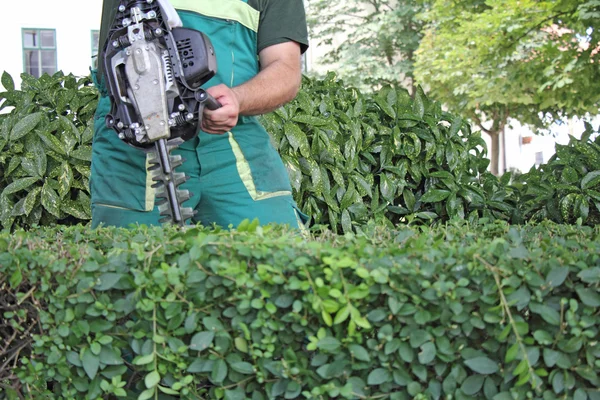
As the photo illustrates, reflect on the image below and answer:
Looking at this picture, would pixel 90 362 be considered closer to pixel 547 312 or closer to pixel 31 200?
pixel 547 312

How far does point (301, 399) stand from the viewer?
5.65ft

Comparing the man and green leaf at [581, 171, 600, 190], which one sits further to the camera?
green leaf at [581, 171, 600, 190]

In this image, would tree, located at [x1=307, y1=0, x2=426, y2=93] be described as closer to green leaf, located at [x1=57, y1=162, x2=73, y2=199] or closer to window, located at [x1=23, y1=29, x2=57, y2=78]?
window, located at [x1=23, y1=29, x2=57, y2=78]

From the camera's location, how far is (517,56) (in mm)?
15750

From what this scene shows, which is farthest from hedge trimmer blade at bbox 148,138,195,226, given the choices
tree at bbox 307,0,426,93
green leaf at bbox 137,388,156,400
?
tree at bbox 307,0,426,93

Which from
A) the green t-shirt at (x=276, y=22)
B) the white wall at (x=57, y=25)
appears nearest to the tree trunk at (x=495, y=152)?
the white wall at (x=57, y=25)

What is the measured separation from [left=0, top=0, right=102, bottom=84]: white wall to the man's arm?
24479 millimetres

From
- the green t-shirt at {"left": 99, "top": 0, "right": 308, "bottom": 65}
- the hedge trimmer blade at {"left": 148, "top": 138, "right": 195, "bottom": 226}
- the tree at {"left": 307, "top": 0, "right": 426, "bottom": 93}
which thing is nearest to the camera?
the hedge trimmer blade at {"left": 148, "top": 138, "right": 195, "bottom": 226}

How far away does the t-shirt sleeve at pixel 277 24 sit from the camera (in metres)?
2.88

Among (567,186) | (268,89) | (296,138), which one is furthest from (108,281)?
(567,186)

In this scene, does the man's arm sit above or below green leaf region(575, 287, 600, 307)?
above

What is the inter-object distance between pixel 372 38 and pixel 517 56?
9774 mm

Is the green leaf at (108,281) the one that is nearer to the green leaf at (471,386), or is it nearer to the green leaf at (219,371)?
the green leaf at (219,371)

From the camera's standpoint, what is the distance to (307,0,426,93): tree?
23719 mm
